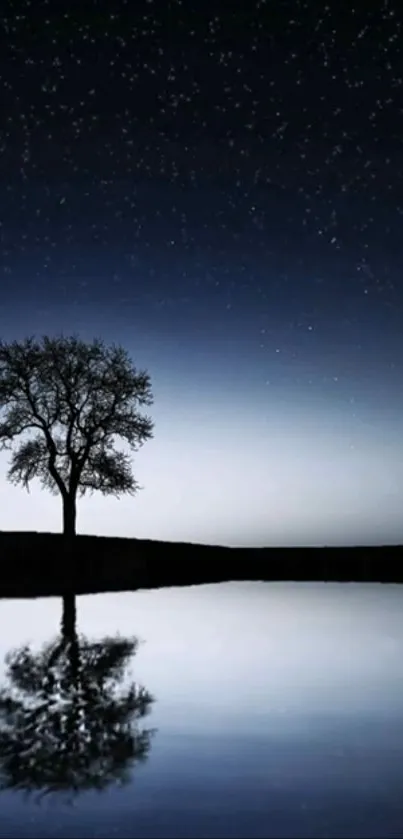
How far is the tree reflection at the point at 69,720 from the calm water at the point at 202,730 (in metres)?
0.02

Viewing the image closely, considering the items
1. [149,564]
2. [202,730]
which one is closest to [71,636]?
[202,730]

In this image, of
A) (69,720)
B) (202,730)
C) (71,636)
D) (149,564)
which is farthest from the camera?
(149,564)

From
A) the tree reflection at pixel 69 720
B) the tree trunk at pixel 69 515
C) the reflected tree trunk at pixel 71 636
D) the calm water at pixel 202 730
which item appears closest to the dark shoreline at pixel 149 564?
the tree trunk at pixel 69 515

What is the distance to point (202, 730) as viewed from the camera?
34.3 feet

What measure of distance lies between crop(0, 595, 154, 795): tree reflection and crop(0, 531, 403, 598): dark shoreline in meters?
16.6

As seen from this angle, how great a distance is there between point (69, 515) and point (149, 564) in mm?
4065

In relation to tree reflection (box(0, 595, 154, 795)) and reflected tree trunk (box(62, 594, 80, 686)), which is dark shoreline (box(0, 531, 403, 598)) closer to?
reflected tree trunk (box(62, 594, 80, 686))

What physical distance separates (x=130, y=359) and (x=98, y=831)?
41296 mm

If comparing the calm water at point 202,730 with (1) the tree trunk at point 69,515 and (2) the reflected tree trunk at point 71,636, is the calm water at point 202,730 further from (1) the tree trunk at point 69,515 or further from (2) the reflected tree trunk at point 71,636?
(1) the tree trunk at point 69,515

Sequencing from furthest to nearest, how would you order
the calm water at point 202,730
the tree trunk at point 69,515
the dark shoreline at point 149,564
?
the tree trunk at point 69,515, the dark shoreline at point 149,564, the calm water at point 202,730

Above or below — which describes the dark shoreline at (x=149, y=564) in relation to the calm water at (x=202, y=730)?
above

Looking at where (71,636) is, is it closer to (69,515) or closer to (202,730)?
(202,730)

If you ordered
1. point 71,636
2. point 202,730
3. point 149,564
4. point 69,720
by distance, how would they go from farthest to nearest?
point 149,564
point 71,636
point 69,720
point 202,730

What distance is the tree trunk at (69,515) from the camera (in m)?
45.1
